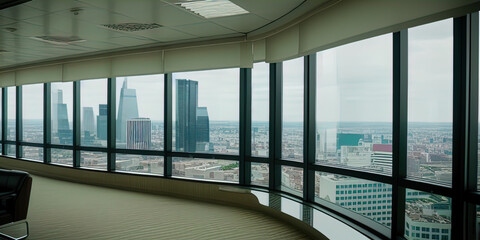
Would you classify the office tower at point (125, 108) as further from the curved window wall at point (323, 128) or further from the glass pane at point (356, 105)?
the glass pane at point (356, 105)

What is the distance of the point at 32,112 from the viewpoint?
405 inches

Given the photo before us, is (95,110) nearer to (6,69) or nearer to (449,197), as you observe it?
(6,69)

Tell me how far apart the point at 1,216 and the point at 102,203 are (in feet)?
6.85

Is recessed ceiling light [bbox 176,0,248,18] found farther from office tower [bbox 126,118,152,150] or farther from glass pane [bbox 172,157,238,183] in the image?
office tower [bbox 126,118,152,150]

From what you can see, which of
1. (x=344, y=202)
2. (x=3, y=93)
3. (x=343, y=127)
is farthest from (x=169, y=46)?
(x=3, y=93)

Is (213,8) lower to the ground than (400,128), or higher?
higher

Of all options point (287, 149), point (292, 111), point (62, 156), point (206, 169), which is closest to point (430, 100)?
point (292, 111)

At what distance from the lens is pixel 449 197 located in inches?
118

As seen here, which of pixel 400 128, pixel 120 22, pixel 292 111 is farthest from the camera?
pixel 292 111

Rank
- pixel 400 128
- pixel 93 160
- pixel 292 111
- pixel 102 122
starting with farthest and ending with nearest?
pixel 93 160, pixel 102 122, pixel 292 111, pixel 400 128

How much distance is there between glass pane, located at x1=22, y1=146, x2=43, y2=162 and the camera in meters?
9.90

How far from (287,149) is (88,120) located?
551cm

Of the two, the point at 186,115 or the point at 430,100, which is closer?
the point at 430,100

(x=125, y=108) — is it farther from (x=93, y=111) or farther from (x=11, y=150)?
(x=11, y=150)
